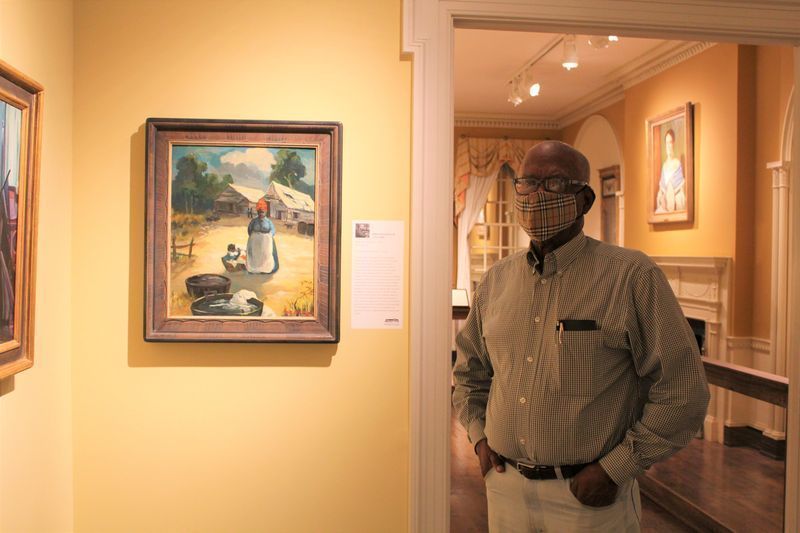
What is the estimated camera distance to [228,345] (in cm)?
212

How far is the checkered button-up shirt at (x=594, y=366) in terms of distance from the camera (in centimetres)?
153

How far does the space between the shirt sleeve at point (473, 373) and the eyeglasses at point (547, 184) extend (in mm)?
384

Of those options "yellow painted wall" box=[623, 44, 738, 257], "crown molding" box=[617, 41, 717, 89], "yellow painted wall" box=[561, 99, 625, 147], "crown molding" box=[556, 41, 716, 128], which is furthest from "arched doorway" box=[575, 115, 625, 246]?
"crown molding" box=[617, 41, 717, 89]

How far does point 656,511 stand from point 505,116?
593 centimetres

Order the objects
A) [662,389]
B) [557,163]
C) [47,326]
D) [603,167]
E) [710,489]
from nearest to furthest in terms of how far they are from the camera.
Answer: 1. [662,389]
2. [557,163]
3. [47,326]
4. [710,489]
5. [603,167]

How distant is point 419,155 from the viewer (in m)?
2.10

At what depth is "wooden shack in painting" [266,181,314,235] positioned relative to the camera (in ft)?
6.82

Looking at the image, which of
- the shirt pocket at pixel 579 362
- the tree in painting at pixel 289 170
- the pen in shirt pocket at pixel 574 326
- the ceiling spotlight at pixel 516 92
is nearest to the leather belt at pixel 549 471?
the shirt pocket at pixel 579 362

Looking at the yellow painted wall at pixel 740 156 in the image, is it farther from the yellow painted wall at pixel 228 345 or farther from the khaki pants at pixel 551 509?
the khaki pants at pixel 551 509

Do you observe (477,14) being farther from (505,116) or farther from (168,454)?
(505,116)

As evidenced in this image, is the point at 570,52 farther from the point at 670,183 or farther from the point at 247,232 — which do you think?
the point at 247,232

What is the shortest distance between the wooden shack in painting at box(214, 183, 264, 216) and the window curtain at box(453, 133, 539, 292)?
6.79 metres

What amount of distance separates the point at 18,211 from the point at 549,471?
1.49 metres

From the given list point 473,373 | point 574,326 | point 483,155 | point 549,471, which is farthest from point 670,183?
point 549,471
